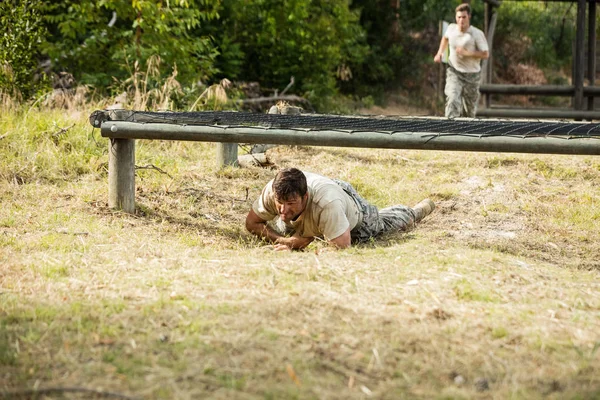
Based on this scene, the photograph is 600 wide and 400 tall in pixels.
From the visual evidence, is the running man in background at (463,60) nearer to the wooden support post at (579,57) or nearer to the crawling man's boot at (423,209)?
the crawling man's boot at (423,209)

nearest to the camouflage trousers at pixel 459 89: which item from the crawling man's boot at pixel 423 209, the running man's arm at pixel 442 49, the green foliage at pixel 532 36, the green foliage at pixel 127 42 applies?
the running man's arm at pixel 442 49

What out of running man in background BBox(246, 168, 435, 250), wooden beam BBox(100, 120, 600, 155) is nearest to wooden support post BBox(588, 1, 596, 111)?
running man in background BBox(246, 168, 435, 250)

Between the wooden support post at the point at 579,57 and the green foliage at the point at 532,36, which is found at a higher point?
the green foliage at the point at 532,36

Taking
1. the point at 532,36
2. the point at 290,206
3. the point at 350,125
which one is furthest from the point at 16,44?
the point at 532,36

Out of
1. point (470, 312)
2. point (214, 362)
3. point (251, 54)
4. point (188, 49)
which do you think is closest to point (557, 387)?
point (470, 312)

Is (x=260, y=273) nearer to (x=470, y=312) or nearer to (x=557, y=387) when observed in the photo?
(x=470, y=312)

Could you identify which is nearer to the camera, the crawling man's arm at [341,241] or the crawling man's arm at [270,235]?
the crawling man's arm at [341,241]

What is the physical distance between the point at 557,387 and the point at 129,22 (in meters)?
13.2

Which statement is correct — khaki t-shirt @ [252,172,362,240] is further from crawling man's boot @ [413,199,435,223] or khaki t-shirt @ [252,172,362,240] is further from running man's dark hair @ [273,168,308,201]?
crawling man's boot @ [413,199,435,223]

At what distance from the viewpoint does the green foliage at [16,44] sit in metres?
10.2

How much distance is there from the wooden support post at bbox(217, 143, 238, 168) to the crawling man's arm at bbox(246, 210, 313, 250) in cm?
256

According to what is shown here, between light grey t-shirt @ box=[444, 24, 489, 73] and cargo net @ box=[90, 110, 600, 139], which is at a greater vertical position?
light grey t-shirt @ box=[444, 24, 489, 73]

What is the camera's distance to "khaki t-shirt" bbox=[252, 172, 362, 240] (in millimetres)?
5742

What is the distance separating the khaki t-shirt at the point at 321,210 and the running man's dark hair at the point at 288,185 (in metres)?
0.24
